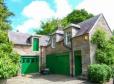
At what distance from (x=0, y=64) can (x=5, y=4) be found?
954 cm

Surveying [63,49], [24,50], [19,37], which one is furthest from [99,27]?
[19,37]

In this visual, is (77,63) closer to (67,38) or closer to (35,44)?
(67,38)

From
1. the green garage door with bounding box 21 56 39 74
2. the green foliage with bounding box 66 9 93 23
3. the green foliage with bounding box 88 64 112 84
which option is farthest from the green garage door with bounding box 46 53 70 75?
the green foliage with bounding box 66 9 93 23

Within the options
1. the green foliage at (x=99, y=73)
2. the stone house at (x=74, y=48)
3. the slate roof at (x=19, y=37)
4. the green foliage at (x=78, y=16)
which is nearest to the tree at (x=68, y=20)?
the green foliage at (x=78, y=16)

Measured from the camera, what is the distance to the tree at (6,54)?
43.4 ft

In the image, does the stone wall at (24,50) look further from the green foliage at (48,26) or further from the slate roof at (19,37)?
the green foliage at (48,26)

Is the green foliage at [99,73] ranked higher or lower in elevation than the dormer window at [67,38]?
lower

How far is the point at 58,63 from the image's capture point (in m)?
24.1

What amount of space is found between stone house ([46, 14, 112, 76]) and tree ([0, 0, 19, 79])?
6.91 metres

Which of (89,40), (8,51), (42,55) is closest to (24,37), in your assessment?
(42,55)

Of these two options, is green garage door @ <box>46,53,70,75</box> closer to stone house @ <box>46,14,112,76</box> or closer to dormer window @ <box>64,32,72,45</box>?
stone house @ <box>46,14,112,76</box>

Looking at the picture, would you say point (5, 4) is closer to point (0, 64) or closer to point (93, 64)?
point (0, 64)

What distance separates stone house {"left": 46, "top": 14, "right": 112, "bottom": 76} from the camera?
60.2ft

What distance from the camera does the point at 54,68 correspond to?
25141mm
